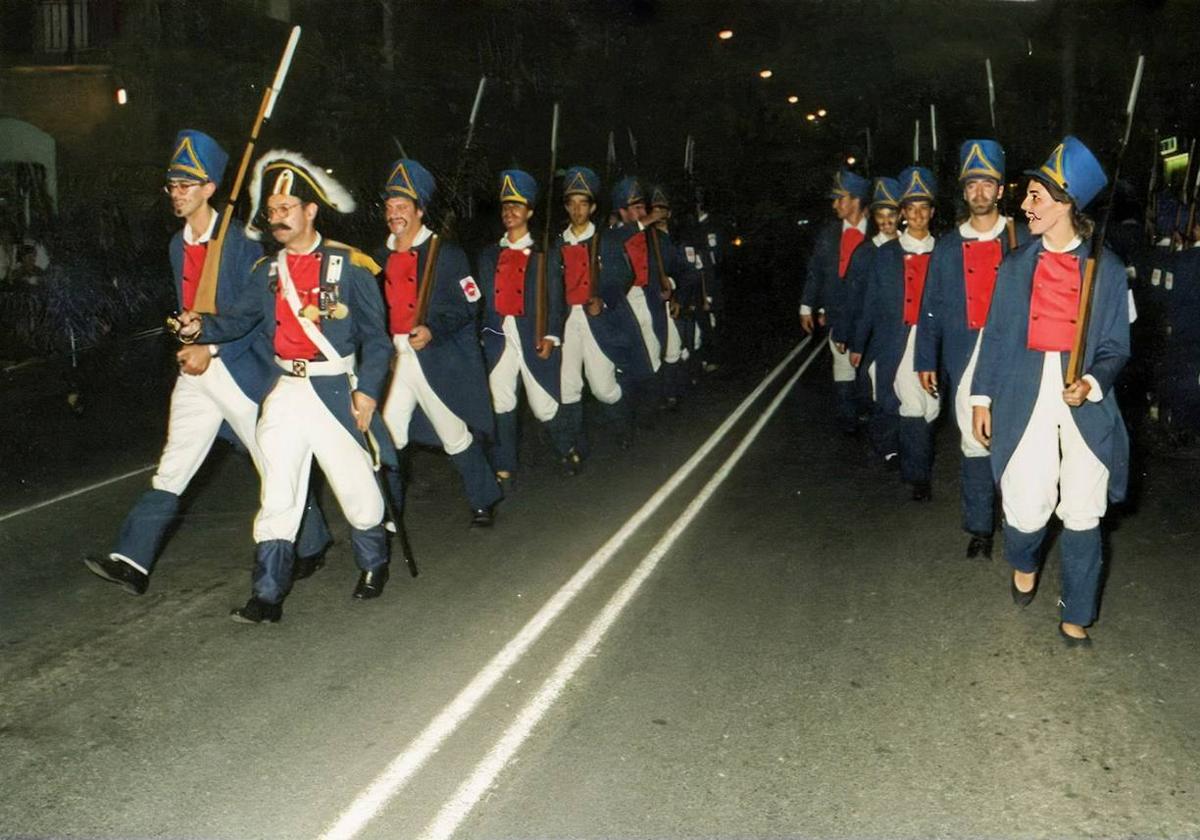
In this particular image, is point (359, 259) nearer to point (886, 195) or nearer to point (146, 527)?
point (146, 527)

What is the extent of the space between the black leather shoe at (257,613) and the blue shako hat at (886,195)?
575cm

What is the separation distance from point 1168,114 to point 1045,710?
21.6 meters

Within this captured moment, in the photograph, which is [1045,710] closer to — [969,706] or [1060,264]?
[969,706]

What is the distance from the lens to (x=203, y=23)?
24703mm

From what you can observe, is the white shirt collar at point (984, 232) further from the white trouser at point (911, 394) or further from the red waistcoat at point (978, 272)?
the white trouser at point (911, 394)

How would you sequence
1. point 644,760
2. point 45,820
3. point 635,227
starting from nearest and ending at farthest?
point 45,820 < point 644,760 < point 635,227

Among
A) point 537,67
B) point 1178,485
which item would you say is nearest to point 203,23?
point 537,67

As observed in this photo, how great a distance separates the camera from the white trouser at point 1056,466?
5.90m

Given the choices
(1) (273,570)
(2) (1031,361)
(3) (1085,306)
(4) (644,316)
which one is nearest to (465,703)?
(1) (273,570)

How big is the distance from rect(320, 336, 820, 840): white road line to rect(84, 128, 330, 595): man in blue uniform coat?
157 cm

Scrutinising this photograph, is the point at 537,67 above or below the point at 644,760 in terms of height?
above

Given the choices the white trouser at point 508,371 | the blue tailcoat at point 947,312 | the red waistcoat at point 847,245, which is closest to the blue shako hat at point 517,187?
the white trouser at point 508,371

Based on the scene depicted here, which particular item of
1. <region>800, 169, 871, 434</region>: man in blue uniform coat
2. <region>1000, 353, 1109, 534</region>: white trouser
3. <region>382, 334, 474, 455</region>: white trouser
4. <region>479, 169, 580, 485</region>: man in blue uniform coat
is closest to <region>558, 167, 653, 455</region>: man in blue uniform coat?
<region>479, 169, 580, 485</region>: man in blue uniform coat

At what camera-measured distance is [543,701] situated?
17.5 feet
